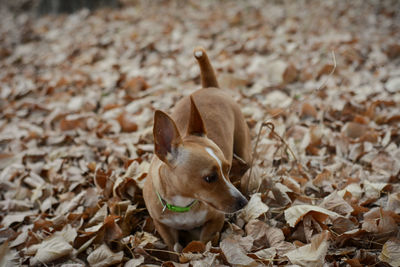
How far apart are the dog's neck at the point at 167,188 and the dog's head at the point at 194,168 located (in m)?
0.02

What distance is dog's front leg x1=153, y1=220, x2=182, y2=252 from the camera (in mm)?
2473

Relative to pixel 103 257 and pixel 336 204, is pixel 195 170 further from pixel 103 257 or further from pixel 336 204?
pixel 336 204

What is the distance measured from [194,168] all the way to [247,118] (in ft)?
5.76

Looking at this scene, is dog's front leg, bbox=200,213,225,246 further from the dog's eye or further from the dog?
the dog's eye

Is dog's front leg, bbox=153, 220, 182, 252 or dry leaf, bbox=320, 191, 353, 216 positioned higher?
dry leaf, bbox=320, 191, 353, 216

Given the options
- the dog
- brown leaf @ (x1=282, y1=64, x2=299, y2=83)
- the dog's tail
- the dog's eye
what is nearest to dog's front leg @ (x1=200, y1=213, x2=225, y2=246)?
the dog

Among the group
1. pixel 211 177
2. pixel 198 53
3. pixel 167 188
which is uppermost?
pixel 198 53

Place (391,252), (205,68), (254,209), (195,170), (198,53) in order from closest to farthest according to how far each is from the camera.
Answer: (391,252), (195,170), (254,209), (198,53), (205,68)

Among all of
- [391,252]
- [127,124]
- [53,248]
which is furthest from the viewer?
[127,124]

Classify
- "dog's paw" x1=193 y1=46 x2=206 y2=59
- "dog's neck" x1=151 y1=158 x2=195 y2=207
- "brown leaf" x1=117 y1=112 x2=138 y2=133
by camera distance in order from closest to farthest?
"dog's neck" x1=151 y1=158 x2=195 y2=207
"dog's paw" x1=193 y1=46 x2=206 y2=59
"brown leaf" x1=117 y1=112 x2=138 y2=133

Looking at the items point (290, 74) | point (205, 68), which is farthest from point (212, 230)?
point (290, 74)

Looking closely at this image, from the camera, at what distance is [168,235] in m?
2.49

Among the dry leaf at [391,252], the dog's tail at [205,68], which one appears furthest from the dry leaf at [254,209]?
the dog's tail at [205,68]

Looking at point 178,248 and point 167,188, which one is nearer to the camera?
point 167,188
